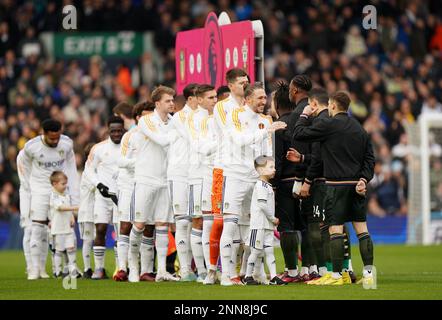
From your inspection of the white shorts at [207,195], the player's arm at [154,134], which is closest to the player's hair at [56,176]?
the player's arm at [154,134]

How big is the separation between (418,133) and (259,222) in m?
14.6

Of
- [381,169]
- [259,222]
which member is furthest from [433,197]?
[259,222]

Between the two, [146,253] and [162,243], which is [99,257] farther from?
[162,243]

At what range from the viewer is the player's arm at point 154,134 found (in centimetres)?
1711

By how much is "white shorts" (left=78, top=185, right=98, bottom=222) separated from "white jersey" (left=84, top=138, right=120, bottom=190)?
298 millimetres

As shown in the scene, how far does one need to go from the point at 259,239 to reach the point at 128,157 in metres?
2.89

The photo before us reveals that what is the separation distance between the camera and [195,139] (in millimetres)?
16859


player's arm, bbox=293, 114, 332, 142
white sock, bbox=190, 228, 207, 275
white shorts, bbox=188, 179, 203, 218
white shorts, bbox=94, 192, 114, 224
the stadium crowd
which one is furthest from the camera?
the stadium crowd

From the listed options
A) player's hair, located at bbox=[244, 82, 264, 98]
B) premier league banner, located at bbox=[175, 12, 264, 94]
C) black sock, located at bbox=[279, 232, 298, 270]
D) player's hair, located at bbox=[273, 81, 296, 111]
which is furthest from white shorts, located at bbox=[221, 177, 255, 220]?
premier league banner, located at bbox=[175, 12, 264, 94]

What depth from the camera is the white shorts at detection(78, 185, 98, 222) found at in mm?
19531

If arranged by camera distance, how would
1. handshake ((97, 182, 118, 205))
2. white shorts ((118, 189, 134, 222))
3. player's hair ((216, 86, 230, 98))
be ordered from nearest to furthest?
white shorts ((118, 189, 134, 222))
player's hair ((216, 86, 230, 98))
handshake ((97, 182, 118, 205))

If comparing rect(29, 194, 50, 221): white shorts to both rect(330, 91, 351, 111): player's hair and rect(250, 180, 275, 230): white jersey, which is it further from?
rect(330, 91, 351, 111): player's hair

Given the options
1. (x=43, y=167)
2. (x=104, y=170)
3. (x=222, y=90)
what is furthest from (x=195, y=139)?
(x=43, y=167)

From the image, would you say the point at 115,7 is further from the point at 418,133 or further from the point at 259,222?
the point at 259,222
